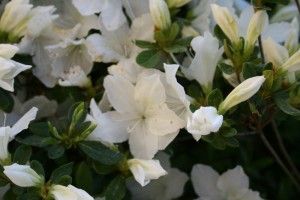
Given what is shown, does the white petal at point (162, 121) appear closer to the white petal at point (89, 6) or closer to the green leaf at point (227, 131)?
the green leaf at point (227, 131)

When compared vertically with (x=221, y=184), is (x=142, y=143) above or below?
above

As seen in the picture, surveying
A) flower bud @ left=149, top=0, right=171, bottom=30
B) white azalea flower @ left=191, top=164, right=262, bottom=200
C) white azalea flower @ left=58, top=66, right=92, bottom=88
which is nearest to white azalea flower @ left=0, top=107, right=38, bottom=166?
white azalea flower @ left=58, top=66, right=92, bottom=88

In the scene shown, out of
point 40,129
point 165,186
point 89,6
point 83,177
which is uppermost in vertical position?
point 89,6

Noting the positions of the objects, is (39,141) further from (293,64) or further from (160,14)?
(293,64)

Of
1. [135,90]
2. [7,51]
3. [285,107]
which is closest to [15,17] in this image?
[7,51]

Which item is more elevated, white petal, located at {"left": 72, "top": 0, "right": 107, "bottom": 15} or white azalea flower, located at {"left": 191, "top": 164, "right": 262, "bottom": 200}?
white petal, located at {"left": 72, "top": 0, "right": 107, "bottom": 15}

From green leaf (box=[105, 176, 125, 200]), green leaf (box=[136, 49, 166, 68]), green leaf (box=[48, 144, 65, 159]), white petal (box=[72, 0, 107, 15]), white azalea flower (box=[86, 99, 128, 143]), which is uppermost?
white petal (box=[72, 0, 107, 15])

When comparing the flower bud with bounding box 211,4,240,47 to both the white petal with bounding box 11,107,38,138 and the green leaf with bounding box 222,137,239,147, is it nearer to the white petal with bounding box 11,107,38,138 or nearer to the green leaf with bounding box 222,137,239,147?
the green leaf with bounding box 222,137,239,147
